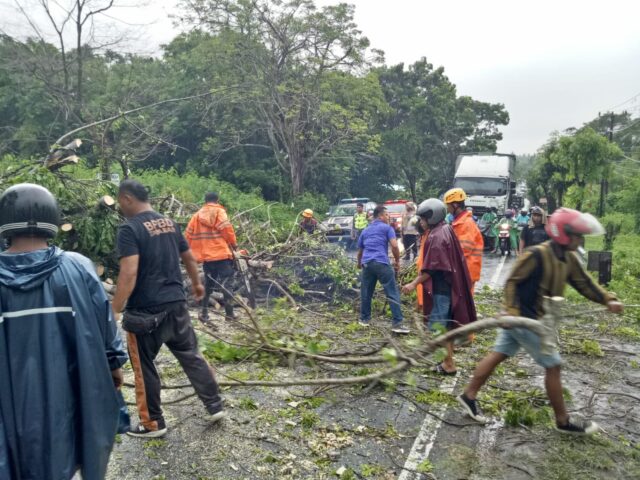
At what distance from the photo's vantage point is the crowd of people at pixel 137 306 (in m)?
2.26

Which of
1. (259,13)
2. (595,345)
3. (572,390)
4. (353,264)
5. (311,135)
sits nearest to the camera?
(572,390)

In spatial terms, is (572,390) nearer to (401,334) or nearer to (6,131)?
(401,334)

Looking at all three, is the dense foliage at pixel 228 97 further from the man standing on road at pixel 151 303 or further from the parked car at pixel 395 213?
the man standing on road at pixel 151 303

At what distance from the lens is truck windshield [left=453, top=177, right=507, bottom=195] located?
2197 cm

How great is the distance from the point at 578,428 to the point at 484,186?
→ 19165 millimetres

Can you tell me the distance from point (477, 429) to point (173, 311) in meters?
2.61

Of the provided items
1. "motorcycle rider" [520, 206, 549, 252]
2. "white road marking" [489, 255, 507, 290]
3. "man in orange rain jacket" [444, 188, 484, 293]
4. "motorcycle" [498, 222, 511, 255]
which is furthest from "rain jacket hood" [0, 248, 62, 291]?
"motorcycle" [498, 222, 511, 255]

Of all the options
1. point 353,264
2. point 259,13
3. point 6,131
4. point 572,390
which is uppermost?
point 259,13

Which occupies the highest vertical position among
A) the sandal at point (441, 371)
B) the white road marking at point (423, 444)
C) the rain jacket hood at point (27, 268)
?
the rain jacket hood at point (27, 268)

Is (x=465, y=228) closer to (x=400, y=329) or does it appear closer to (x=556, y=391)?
(x=400, y=329)

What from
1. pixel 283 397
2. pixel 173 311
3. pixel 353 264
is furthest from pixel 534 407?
pixel 353 264

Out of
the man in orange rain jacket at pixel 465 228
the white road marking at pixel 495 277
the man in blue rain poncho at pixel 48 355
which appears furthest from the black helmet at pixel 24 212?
the white road marking at pixel 495 277

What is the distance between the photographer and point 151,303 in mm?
3842

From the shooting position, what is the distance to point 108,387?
2486 mm
